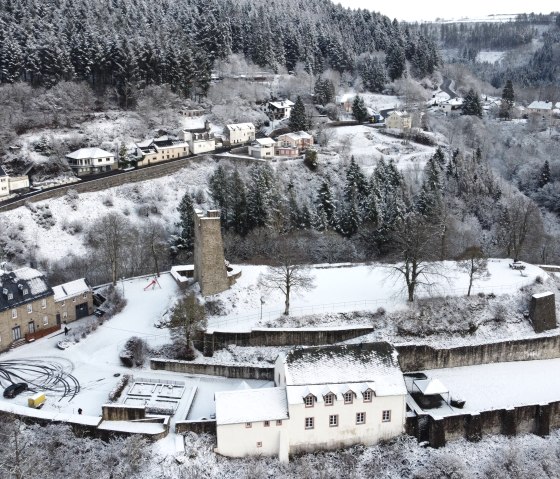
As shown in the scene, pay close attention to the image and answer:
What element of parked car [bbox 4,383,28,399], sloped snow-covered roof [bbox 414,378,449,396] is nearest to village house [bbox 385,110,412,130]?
sloped snow-covered roof [bbox 414,378,449,396]

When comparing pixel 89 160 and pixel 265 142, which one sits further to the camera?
pixel 265 142

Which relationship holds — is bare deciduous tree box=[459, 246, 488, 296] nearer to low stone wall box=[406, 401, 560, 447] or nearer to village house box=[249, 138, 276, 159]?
low stone wall box=[406, 401, 560, 447]

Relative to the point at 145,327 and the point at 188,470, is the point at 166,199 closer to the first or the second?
the point at 145,327

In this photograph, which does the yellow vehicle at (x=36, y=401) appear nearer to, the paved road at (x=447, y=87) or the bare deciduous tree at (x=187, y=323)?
the bare deciduous tree at (x=187, y=323)

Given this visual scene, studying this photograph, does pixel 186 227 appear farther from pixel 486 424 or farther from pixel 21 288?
pixel 486 424

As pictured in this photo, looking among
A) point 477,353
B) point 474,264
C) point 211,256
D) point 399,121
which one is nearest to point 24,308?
point 211,256

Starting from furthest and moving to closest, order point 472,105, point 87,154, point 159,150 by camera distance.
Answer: point 472,105
point 159,150
point 87,154
